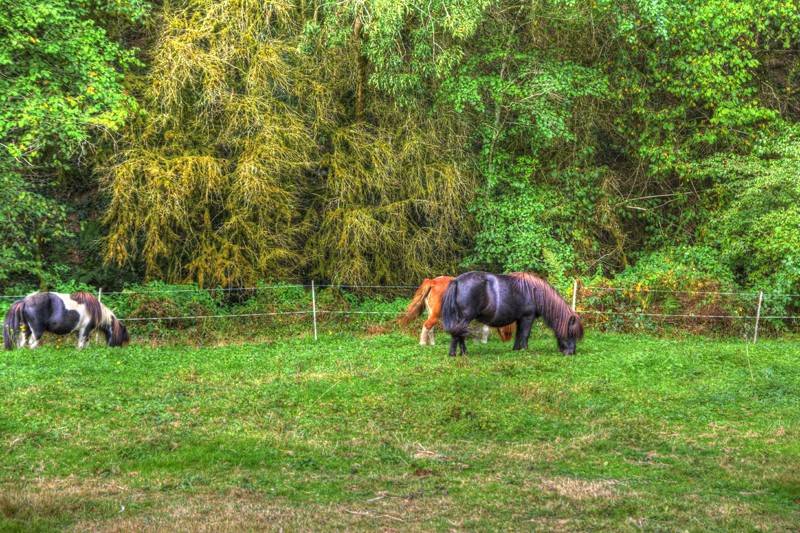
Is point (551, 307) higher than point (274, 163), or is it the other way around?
point (274, 163)

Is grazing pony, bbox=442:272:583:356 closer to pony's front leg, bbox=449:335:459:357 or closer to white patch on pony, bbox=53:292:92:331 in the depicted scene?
pony's front leg, bbox=449:335:459:357

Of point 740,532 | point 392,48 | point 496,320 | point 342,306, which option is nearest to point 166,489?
point 740,532

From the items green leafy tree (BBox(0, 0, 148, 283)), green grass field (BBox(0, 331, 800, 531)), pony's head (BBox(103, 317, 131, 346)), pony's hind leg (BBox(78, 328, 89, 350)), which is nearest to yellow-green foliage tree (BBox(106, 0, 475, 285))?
green leafy tree (BBox(0, 0, 148, 283))

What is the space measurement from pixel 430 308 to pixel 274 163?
5.49 metres

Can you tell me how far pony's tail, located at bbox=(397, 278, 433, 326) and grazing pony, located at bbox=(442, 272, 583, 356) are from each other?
1.10 meters

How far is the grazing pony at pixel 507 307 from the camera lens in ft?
48.7

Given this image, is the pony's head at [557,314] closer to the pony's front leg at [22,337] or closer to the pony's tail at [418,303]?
the pony's tail at [418,303]

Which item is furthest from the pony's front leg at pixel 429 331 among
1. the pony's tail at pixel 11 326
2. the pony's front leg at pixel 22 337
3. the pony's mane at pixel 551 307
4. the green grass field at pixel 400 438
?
the pony's tail at pixel 11 326

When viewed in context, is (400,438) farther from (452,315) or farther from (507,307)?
(507,307)

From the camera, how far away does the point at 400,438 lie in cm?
1002

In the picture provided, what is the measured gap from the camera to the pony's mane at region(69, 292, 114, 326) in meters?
15.7

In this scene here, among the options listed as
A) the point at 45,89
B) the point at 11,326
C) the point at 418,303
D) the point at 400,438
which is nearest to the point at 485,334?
the point at 418,303

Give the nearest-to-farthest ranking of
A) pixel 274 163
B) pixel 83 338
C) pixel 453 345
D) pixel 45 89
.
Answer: pixel 453 345, pixel 83 338, pixel 45 89, pixel 274 163

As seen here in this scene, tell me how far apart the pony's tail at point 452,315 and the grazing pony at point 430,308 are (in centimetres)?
67
